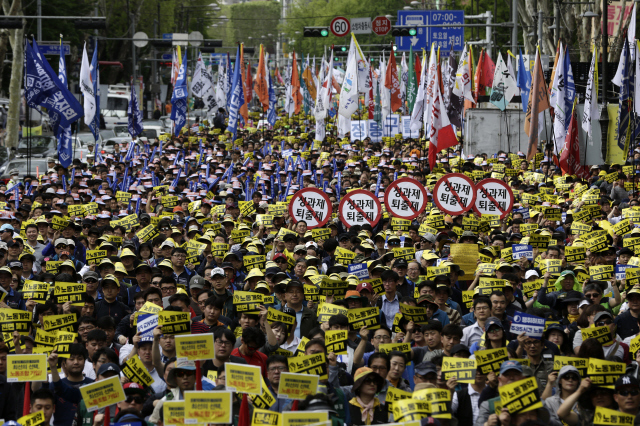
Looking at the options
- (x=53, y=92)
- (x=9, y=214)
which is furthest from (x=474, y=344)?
(x=53, y=92)

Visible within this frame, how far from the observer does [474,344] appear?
27.5 ft

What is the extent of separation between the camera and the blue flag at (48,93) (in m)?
19.1

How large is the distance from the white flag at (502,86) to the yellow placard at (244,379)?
22035mm

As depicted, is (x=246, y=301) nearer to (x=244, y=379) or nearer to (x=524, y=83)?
(x=244, y=379)

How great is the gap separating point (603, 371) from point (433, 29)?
30407 millimetres

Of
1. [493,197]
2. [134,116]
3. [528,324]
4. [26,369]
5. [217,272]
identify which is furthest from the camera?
[134,116]

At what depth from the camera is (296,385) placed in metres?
6.38

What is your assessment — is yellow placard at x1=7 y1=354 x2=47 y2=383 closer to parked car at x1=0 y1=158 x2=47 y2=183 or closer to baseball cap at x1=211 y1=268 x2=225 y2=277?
baseball cap at x1=211 y1=268 x2=225 y2=277

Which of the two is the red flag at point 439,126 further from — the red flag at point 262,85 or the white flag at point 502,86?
the red flag at point 262,85

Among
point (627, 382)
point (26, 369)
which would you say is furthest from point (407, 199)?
point (26, 369)

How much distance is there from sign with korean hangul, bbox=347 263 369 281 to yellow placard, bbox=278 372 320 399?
4.39 meters

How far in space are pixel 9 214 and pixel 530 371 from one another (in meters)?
10.1

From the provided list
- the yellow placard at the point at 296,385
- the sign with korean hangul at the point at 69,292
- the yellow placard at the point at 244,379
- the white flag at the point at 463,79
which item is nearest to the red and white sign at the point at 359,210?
the sign with korean hangul at the point at 69,292

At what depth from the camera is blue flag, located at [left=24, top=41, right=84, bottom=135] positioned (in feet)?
62.6
